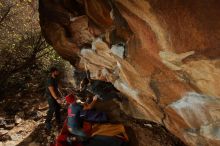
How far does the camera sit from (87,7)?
8492mm

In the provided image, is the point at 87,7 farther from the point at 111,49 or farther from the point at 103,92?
the point at 103,92

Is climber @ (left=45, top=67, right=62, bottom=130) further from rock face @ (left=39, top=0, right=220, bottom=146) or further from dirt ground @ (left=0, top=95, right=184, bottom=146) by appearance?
rock face @ (left=39, top=0, right=220, bottom=146)

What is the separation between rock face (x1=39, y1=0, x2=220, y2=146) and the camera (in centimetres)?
492

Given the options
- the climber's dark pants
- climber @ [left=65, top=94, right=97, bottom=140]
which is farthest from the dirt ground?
climber @ [left=65, top=94, right=97, bottom=140]

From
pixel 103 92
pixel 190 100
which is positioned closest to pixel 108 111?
pixel 103 92

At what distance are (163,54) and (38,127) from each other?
5.76 m

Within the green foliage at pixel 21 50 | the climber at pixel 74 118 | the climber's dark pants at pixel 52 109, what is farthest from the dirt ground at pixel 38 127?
the green foliage at pixel 21 50

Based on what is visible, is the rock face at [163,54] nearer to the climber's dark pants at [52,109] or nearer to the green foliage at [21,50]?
the climber's dark pants at [52,109]

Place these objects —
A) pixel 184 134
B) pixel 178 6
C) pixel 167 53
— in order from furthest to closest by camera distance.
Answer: pixel 184 134 → pixel 167 53 → pixel 178 6

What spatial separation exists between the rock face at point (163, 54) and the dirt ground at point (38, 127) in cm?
36

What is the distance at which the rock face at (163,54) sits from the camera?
194 inches

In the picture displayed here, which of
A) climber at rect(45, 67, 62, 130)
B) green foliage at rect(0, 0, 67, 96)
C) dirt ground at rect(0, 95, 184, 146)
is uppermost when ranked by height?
green foliage at rect(0, 0, 67, 96)

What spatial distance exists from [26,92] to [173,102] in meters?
9.15

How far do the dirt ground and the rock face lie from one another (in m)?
0.36
